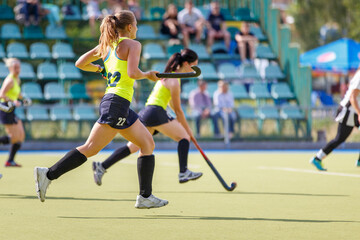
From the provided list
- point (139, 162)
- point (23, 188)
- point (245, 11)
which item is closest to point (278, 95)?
point (245, 11)

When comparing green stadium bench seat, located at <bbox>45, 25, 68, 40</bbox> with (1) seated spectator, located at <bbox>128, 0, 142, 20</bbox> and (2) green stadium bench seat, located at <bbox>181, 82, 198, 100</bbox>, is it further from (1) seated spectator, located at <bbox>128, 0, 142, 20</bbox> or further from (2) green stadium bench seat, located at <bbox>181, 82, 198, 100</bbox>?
(2) green stadium bench seat, located at <bbox>181, 82, 198, 100</bbox>

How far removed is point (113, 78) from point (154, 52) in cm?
1436

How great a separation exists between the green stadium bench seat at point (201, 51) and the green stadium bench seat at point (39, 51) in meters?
4.13

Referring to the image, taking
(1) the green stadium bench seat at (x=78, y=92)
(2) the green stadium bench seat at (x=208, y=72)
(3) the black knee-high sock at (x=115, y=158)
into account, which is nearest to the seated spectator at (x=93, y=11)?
(1) the green stadium bench seat at (x=78, y=92)

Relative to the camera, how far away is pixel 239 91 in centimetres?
1995

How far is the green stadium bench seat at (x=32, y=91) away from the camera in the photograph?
62.5ft

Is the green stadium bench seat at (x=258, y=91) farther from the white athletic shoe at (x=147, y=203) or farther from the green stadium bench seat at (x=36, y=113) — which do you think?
the white athletic shoe at (x=147, y=203)

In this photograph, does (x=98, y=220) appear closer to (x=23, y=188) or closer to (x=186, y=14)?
(x=23, y=188)

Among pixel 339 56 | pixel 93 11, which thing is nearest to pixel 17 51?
pixel 93 11

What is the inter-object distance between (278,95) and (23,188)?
1259 cm

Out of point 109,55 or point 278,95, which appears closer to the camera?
point 109,55

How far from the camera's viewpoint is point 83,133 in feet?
58.2

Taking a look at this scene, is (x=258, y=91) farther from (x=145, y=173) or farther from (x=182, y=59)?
(x=145, y=173)

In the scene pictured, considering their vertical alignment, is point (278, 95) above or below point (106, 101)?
below
